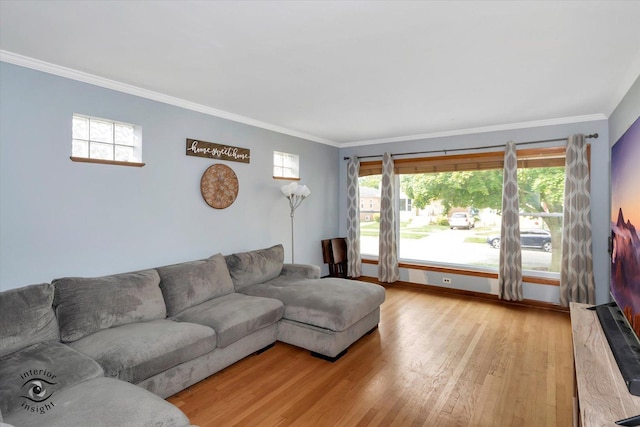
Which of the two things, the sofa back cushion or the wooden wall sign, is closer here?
the sofa back cushion

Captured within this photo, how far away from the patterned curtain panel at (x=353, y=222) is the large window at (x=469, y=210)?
0.76 ft

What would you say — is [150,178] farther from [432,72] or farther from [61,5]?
[432,72]

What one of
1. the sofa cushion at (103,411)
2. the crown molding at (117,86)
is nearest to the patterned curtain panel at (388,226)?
the crown molding at (117,86)

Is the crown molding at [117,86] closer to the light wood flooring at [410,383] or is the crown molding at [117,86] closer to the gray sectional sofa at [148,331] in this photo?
the gray sectional sofa at [148,331]

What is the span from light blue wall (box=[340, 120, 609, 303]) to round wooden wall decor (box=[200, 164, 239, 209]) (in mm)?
2865

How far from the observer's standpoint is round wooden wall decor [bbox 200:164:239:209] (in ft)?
12.6

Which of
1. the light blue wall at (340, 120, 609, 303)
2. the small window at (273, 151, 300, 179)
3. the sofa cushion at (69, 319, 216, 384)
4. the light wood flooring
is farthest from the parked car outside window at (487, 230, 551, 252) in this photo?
the sofa cushion at (69, 319, 216, 384)

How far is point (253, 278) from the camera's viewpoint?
387cm

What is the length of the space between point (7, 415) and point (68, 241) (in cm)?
154

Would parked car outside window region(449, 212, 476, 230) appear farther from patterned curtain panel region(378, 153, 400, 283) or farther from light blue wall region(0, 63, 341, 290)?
light blue wall region(0, 63, 341, 290)

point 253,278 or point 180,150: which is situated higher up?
point 180,150

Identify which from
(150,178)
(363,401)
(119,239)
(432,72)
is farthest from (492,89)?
(119,239)

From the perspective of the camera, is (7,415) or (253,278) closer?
(7,415)

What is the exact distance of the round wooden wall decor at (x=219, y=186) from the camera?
12.6 ft
